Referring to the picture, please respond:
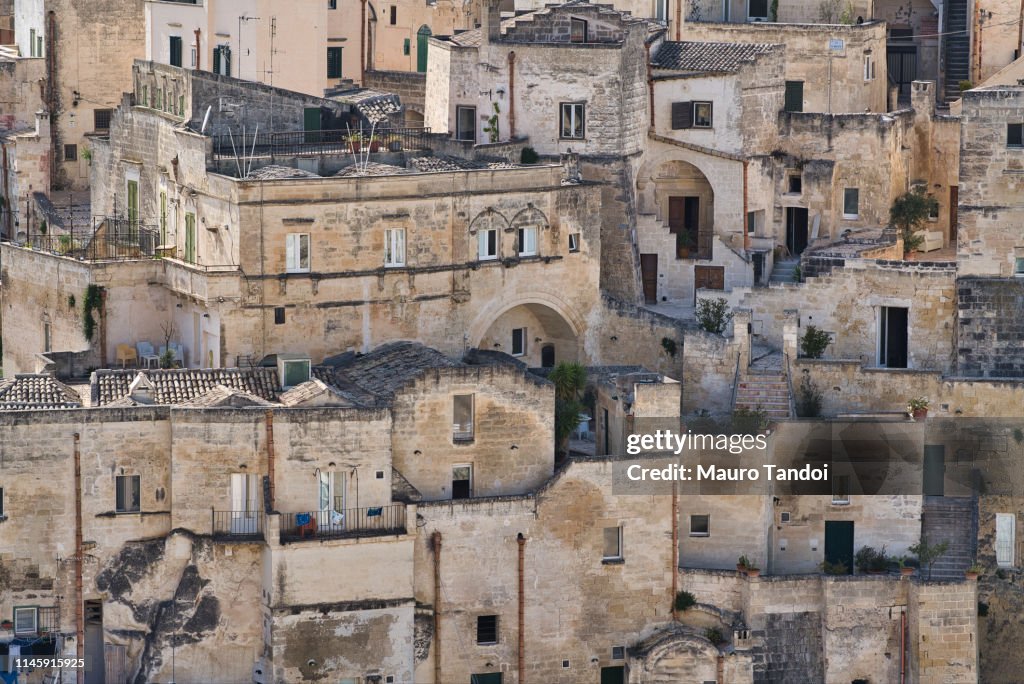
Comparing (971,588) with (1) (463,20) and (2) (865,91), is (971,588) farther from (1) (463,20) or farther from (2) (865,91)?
(1) (463,20)

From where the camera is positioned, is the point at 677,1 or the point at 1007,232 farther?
the point at 677,1

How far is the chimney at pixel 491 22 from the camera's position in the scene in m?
77.1

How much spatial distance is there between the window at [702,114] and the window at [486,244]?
8.29m

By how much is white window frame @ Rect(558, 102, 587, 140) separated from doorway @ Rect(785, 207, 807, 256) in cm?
673

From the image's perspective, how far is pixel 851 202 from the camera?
8050cm

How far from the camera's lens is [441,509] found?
6731cm

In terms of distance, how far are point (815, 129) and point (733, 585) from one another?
15.5 metres

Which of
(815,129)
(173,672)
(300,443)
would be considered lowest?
(173,672)

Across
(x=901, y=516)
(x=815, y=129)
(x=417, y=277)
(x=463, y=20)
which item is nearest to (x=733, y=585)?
(x=901, y=516)

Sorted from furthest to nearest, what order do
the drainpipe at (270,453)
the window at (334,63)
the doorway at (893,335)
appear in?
the window at (334,63), the doorway at (893,335), the drainpipe at (270,453)

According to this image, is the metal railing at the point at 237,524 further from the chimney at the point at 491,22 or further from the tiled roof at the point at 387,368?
the chimney at the point at 491,22

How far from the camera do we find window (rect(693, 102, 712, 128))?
78688mm

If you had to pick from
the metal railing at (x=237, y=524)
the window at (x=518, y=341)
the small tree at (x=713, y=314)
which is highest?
the small tree at (x=713, y=314)

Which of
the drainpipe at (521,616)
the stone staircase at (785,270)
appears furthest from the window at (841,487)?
the drainpipe at (521,616)
